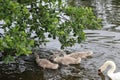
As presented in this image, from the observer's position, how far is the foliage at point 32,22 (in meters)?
8.69

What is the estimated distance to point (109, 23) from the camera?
16.3m

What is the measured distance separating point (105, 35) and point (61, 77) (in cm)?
461

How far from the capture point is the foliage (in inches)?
342

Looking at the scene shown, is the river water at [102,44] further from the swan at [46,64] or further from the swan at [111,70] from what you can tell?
the swan at [46,64]

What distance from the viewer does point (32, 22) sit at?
33.7 ft

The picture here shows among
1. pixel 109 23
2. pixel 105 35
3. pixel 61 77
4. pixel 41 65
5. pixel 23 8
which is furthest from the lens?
pixel 109 23

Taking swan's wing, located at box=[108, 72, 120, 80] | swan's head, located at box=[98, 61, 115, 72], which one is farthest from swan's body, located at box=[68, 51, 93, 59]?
swan's wing, located at box=[108, 72, 120, 80]

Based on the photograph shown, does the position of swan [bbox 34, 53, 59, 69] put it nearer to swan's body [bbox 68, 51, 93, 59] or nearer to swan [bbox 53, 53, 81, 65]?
swan [bbox 53, 53, 81, 65]

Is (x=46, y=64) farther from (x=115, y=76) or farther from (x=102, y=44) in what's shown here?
(x=102, y=44)

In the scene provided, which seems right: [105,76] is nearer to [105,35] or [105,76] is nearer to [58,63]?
[58,63]

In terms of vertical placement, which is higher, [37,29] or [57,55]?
[37,29]

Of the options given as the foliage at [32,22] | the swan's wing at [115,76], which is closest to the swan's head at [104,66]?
the swan's wing at [115,76]

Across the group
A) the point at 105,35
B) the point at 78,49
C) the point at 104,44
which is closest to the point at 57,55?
the point at 78,49

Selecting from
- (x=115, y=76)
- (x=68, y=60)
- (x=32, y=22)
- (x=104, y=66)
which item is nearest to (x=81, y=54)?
(x=68, y=60)
